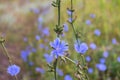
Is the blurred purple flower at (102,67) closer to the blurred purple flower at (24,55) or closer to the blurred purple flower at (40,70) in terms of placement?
the blurred purple flower at (40,70)

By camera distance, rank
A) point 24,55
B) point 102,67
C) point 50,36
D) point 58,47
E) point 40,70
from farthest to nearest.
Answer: point 50,36
point 24,55
point 40,70
point 102,67
point 58,47

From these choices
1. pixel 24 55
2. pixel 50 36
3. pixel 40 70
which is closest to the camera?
pixel 40 70

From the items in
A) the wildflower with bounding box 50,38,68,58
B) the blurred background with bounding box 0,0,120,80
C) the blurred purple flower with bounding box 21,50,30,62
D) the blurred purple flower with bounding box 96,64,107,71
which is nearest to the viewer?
the wildflower with bounding box 50,38,68,58

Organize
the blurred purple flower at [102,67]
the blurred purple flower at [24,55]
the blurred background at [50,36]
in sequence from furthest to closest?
the blurred purple flower at [24,55]
the blurred background at [50,36]
the blurred purple flower at [102,67]

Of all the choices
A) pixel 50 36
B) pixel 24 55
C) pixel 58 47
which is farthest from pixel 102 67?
pixel 58 47

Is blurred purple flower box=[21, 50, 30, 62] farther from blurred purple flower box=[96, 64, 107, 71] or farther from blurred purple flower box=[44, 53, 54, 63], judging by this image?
blurred purple flower box=[96, 64, 107, 71]

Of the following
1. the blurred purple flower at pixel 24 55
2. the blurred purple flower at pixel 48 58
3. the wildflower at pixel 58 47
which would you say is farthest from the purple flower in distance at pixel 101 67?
the wildflower at pixel 58 47

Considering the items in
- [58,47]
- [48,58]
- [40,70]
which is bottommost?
[40,70]

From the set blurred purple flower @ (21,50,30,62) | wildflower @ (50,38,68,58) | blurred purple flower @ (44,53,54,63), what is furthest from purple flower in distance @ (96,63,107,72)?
wildflower @ (50,38,68,58)

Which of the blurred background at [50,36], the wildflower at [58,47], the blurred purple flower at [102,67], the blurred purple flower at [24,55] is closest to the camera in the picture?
the wildflower at [58,47]

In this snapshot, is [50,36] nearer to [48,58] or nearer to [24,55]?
[24,55]
